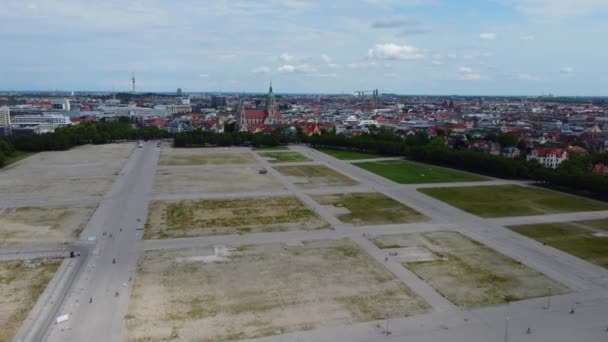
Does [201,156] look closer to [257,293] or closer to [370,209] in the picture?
[370,209]

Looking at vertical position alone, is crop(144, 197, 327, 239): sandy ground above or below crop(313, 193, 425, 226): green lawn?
below

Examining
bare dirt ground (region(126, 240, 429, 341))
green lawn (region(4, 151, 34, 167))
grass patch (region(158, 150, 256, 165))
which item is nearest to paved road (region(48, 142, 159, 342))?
→ bare dirt ground (region(126, 240, 429, 341))

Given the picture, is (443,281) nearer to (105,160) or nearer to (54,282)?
(54,282)

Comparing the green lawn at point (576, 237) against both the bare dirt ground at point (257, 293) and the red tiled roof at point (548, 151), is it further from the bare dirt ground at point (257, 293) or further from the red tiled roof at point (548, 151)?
the red tiled roof at point (548, 151)

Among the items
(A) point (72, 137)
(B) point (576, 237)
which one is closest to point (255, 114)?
(A) point (72, 137)

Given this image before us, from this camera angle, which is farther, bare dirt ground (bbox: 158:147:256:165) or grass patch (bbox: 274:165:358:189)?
bare dirt ground (bbox: 158:147:256:165)

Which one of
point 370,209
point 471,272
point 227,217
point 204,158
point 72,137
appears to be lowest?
point 471,272

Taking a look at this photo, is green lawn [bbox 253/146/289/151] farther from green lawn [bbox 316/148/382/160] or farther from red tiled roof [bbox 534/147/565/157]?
red tiled roof [bbox 534/147/565/157]
